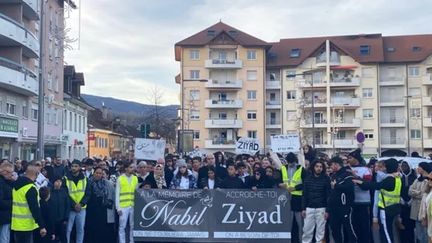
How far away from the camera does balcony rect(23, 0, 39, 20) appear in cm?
3756

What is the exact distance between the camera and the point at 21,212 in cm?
1082

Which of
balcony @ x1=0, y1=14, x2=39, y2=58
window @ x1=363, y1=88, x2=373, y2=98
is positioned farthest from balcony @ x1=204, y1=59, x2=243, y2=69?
balcony @ x1=0, y1=14, x2=39, y2=58

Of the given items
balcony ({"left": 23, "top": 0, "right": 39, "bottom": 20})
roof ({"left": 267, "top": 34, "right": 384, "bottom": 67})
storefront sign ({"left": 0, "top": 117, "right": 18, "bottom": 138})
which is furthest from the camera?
roof ({"left": 267, "top": 34, "right": 384, "bottom": 67})

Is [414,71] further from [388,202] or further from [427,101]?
[388,202]

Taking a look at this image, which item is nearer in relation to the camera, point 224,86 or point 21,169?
point 21,169

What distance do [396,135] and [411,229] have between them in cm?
6902

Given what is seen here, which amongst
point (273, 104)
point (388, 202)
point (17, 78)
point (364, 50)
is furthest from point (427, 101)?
point (388, 202)

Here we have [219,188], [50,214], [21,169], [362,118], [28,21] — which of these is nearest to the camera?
[50,214]

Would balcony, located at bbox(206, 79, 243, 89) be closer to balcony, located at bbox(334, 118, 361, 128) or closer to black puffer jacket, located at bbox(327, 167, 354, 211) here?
balcony, located at bbox(334, 118, 361, 128)

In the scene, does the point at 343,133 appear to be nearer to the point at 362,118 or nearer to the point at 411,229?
the point at 362,118

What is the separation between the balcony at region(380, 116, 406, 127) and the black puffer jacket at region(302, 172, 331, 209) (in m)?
69.8

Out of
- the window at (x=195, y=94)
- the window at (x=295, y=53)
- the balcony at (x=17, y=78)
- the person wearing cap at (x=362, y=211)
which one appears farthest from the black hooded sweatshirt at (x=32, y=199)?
the window at (x=295, y=53)

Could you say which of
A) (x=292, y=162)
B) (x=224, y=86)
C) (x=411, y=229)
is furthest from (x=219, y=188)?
(x=224, y=86)

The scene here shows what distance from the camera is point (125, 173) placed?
13.3 m
